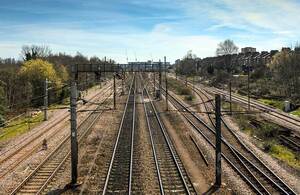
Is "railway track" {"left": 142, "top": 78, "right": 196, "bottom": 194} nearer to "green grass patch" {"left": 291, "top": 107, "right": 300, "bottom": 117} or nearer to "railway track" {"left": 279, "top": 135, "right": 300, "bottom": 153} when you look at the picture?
"railway track" {"left": 279, "top": 135, "right": 300, "bottom": 153}

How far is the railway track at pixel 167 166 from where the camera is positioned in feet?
57.1

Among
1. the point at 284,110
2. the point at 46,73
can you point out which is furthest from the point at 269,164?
the point at 46,73

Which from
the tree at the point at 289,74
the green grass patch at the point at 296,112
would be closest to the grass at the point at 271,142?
the green grass patch at the point at 296,112

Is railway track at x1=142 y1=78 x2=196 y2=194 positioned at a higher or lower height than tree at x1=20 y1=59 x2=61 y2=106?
lower

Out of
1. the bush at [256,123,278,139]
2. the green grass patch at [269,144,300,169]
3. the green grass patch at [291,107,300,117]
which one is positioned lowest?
the green grass patch at [269,144,300,169]

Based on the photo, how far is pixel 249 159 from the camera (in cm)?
2256

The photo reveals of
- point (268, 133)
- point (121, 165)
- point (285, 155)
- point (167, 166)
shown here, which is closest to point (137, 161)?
point (121, 165)

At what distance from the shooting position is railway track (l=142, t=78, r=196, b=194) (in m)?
17.4

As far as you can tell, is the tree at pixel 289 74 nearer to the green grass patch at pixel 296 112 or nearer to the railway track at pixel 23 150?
the green grass patch at pixel 296 112

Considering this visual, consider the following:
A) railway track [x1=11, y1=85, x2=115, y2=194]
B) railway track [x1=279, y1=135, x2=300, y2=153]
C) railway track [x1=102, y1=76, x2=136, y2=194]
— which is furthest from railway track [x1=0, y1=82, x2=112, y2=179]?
railway track [x1=279, y1=135, x2=300, y2=153]

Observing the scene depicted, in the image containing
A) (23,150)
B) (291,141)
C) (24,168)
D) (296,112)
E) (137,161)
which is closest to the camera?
(24,168)

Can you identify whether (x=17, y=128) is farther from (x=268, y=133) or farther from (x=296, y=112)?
(x=296, y=112)

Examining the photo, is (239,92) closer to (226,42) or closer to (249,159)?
(249,159)

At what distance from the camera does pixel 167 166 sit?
69.3ft
